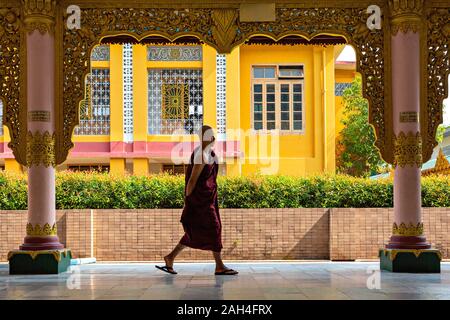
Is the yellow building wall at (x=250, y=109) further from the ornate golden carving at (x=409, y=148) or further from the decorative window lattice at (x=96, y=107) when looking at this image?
the ornate golden carving at (x=409, y=148)

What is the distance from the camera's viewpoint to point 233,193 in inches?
514

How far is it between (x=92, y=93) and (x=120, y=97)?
0.74 metres

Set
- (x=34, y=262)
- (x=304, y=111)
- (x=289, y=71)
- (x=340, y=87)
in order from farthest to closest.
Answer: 1. (x=340, y=87)
2. (x=289, y=71)
3. (x=304, y=111)
4. (x=34, y=262)

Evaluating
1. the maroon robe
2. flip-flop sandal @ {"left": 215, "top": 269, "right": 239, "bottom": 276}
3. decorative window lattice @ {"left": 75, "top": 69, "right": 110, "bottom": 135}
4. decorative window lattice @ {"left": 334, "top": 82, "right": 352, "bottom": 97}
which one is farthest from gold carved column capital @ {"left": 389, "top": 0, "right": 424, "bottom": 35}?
decorative window lattice @ {"left": 334, "top": 82, "right": 352, "bottom": 97}

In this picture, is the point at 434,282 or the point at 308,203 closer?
the point at 434,282

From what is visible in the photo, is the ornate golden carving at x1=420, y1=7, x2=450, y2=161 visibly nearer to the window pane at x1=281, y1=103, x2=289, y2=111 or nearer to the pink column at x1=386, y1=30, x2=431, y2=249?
the pink column at x1=386, y1=30, x2=431, y2=249

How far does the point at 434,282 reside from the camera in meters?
7.76

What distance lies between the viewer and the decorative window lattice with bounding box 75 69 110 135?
1903 centimetres

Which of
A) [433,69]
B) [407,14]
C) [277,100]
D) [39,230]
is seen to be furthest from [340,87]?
[39,230]

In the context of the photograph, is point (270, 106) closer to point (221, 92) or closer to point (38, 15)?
point (221, 92)

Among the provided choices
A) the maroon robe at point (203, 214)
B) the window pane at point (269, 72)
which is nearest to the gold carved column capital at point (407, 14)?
the maroon robe at point (203, 214)

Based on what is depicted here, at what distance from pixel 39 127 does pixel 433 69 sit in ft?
16.0
